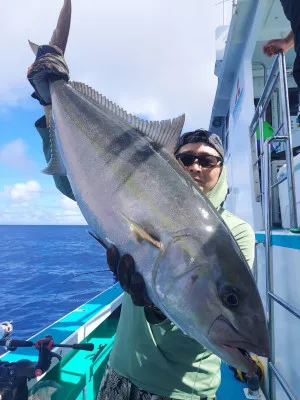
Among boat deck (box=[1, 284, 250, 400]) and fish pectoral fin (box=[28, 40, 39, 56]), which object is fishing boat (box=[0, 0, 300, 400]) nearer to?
boat deck (box=[1, 284, 250, 400])

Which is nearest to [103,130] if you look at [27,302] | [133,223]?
[133,223]

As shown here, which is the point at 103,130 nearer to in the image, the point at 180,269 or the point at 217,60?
the point at 180,269

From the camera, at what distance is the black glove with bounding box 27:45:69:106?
90.4 inches

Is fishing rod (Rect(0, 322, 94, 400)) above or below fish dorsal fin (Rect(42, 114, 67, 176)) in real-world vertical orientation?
below

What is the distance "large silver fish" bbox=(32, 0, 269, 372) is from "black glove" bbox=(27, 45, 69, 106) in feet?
0.84

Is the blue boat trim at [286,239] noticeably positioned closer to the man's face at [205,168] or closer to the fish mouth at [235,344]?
the man's face at [205,168]

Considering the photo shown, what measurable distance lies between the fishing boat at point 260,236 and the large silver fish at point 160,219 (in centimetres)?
76

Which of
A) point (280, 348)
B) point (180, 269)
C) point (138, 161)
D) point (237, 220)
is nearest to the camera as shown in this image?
point (180, 269)

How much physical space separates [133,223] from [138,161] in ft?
1.21

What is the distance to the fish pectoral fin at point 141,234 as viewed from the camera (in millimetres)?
1459

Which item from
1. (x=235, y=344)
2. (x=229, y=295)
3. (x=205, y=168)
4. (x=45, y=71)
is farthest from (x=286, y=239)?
(x=45, y=71)

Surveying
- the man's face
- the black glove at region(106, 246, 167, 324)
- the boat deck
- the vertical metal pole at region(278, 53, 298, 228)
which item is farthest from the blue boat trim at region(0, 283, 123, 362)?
the vertical metal pole at region(278, 53, 298, 228)

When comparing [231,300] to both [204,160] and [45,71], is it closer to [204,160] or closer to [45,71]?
[204,160]

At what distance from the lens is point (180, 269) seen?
137 cm
